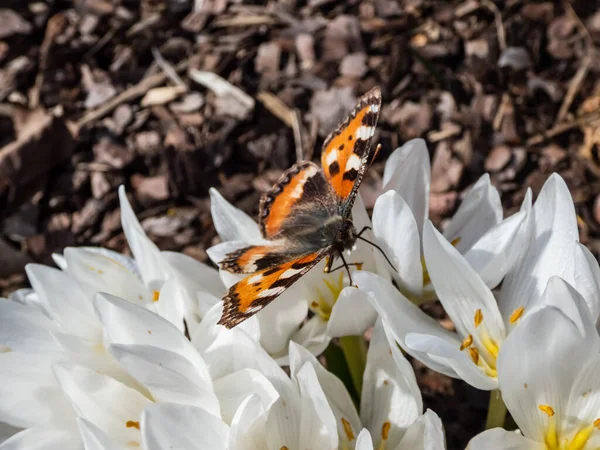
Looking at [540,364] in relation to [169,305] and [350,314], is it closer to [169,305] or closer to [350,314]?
[350,314]

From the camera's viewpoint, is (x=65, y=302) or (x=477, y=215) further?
(x=477, y=215)

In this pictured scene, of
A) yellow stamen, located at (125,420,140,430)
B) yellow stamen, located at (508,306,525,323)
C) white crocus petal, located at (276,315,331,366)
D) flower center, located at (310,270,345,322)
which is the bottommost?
white crocus petal, located at (276,315,331,366)

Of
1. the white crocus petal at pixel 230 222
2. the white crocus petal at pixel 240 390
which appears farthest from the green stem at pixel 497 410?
the white crocus petal at pixel 230 222

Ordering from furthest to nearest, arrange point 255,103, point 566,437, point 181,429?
point 255,103 < point 566,437 < point 181,429

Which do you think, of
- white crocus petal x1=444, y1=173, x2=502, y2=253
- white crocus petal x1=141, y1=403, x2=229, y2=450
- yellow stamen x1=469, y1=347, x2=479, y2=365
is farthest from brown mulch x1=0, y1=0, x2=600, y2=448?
white crocus petal x1=141, y1=403, x2=229, y2=450

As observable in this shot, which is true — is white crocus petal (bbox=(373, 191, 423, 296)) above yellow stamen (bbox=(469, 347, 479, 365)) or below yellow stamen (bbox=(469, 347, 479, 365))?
above

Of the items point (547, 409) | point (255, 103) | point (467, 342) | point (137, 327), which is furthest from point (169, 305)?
point (255, 103)

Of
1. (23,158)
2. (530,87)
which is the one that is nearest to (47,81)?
(23,158)

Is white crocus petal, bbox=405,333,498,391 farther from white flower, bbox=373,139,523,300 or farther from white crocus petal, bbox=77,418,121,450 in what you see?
white crocus petal, bbox=77,418,121,450
